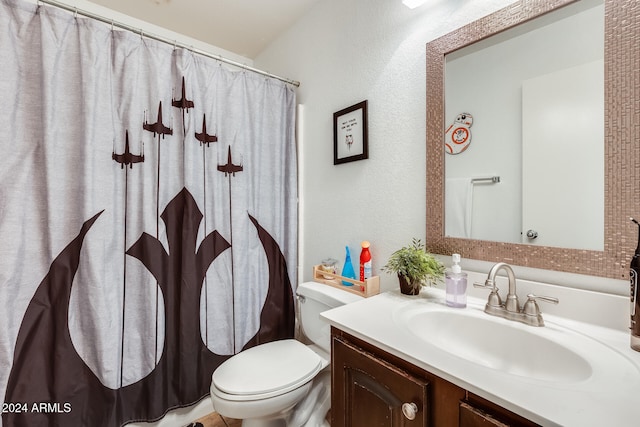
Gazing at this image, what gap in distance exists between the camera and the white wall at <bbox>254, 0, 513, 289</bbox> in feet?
4.04

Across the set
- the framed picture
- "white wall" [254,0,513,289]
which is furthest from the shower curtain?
the framed picture

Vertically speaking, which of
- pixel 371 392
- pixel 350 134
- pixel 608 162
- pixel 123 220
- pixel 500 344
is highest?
pixel 350 134

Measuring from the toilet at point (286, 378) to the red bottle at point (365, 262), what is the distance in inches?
4.4

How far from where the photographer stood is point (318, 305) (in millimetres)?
1420

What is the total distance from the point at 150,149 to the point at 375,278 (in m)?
1.27

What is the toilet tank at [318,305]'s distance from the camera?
134cm

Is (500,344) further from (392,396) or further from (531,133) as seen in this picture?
(531,133)

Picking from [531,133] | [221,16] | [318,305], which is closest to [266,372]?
[318,305]

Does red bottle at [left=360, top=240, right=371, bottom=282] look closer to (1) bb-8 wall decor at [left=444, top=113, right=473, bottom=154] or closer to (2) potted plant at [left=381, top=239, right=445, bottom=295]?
(2) potted plant at [left=381, top=239, right=445, bottom=295]

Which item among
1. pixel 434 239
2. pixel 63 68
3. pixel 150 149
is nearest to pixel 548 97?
pixel 434 239

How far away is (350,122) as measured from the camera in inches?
59.9

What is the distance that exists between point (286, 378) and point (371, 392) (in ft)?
1.80

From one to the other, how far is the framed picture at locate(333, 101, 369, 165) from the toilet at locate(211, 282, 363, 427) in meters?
0.71

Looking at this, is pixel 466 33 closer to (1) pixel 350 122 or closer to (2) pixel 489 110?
(2) pixel 489 110
